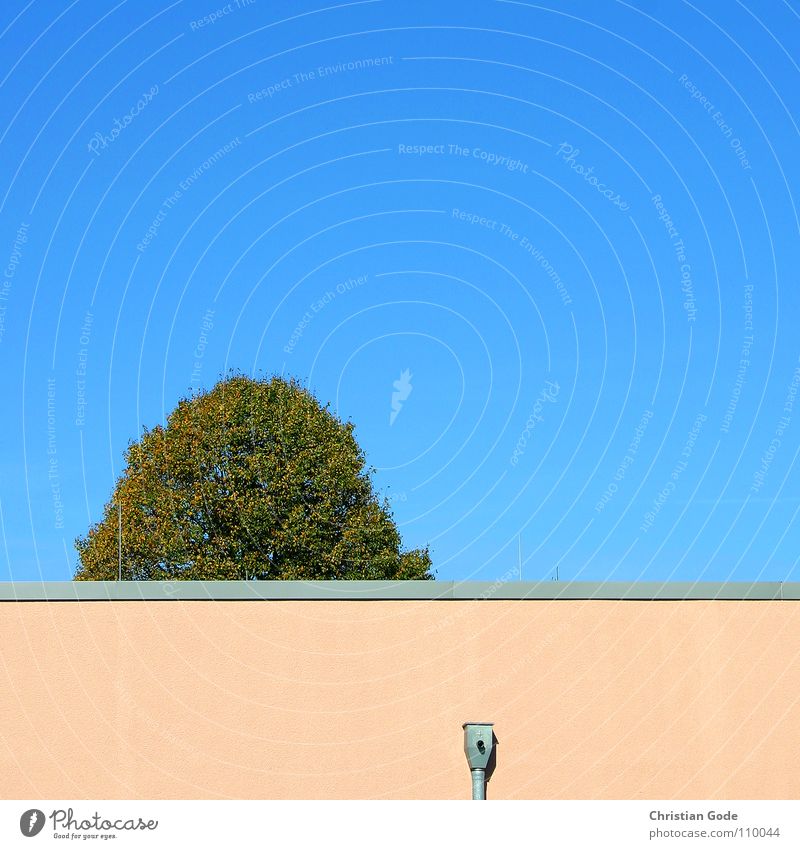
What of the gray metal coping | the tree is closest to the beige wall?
the gray metal coping

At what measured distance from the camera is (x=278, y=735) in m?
12.7

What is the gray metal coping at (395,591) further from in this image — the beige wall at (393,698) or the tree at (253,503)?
the tree at (253,503)

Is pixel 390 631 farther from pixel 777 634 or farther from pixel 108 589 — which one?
pixel 777 634

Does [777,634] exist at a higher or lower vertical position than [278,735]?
higher

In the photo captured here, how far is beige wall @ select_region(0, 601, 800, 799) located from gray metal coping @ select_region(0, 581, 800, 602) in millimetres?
106

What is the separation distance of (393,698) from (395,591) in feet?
3.80

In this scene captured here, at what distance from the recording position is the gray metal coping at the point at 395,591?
12664mm

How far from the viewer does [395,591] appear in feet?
42.4

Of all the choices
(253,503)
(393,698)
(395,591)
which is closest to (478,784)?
(393,698)

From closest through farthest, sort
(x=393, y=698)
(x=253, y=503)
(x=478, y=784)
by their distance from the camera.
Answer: (x=478, y=784), (x=393, y=698), (x=253, y=503)

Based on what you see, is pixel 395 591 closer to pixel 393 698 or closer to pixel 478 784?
pixel 393 698
